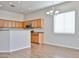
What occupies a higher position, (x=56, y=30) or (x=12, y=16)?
(x=12, y=16)

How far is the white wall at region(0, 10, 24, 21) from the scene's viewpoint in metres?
8.44

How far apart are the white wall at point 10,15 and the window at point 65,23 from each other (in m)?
4.52

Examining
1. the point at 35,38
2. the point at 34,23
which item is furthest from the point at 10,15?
the point at 35,38

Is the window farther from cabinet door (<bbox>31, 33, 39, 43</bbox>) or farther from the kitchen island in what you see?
the kitchen island

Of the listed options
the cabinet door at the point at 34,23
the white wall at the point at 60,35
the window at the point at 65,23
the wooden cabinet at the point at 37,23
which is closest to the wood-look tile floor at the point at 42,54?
the white wall at the point at 60,35

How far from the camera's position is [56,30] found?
6953 millimetres

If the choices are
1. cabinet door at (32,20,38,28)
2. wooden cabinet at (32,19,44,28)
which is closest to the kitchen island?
wooden cabinet at (32,19,44,28)

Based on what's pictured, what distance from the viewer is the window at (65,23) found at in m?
5.87

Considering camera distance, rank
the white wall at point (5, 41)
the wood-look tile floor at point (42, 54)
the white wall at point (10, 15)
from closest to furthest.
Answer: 1. the wood-look tile floor at point (42, 54)
2. the white wall at point (5, 41)
3. the white wall at point (10, 15)

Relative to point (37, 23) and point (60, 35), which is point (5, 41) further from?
point (37, 23)

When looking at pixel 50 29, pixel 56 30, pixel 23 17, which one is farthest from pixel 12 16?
pixel 56 30

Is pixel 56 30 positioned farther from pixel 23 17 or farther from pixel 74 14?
pixel 23 17

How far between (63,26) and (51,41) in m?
1.60

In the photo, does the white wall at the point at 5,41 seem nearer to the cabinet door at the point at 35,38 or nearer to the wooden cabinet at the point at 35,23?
the cabinet door at the point at 35,38
